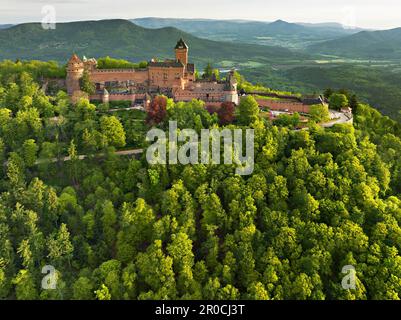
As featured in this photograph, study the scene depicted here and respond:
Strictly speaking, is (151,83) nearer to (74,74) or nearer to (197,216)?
(74,74)

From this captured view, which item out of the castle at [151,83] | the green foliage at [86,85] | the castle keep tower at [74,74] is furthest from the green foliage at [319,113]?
the castle keep tower at [74,74]

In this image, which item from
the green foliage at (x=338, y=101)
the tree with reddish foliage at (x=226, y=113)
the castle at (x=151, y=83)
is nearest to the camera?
the tree with reddish foliage at (x=226, y=113)

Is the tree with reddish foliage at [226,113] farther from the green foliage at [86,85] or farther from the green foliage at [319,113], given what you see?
the green foliage at [86,85]

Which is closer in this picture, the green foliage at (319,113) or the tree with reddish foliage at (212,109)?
the green foliage at (319,113)

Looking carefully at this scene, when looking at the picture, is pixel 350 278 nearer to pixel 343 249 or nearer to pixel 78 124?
pixel 343 249

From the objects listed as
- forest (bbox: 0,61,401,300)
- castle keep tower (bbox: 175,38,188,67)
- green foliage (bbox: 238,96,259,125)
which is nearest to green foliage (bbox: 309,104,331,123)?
forest (bbox: 0,61,401,300)

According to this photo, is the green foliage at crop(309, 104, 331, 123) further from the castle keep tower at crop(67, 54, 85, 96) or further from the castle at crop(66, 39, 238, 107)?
the castle keep tower at crop(67, 54, 85, 96)

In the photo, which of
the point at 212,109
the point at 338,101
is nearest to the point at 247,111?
the point at 212,109
